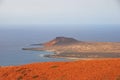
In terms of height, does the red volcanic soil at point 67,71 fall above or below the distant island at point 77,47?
above

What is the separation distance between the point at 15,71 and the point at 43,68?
7.50ft

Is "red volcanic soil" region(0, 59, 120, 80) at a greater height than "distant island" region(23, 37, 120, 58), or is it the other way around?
Result: "red volcanic soil" region(0, 59, 120, 80)

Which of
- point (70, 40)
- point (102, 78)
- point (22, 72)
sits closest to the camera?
point (102, 78)

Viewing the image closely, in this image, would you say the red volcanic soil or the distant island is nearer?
the red volcanic soil

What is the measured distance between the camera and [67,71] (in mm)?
24297

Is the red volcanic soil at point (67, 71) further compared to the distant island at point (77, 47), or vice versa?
the distant island at point (77, 47)

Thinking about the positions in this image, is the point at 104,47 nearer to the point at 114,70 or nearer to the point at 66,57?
the point at 66,57

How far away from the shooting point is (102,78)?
22.2 metres

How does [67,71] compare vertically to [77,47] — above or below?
above

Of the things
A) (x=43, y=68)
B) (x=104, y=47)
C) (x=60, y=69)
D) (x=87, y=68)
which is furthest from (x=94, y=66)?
(x=104, y=47)

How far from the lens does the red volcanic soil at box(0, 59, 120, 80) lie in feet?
74.7

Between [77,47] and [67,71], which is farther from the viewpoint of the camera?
[77,47]

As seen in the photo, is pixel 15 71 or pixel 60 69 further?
pixel 15 71

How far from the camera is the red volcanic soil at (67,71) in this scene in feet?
74.7
